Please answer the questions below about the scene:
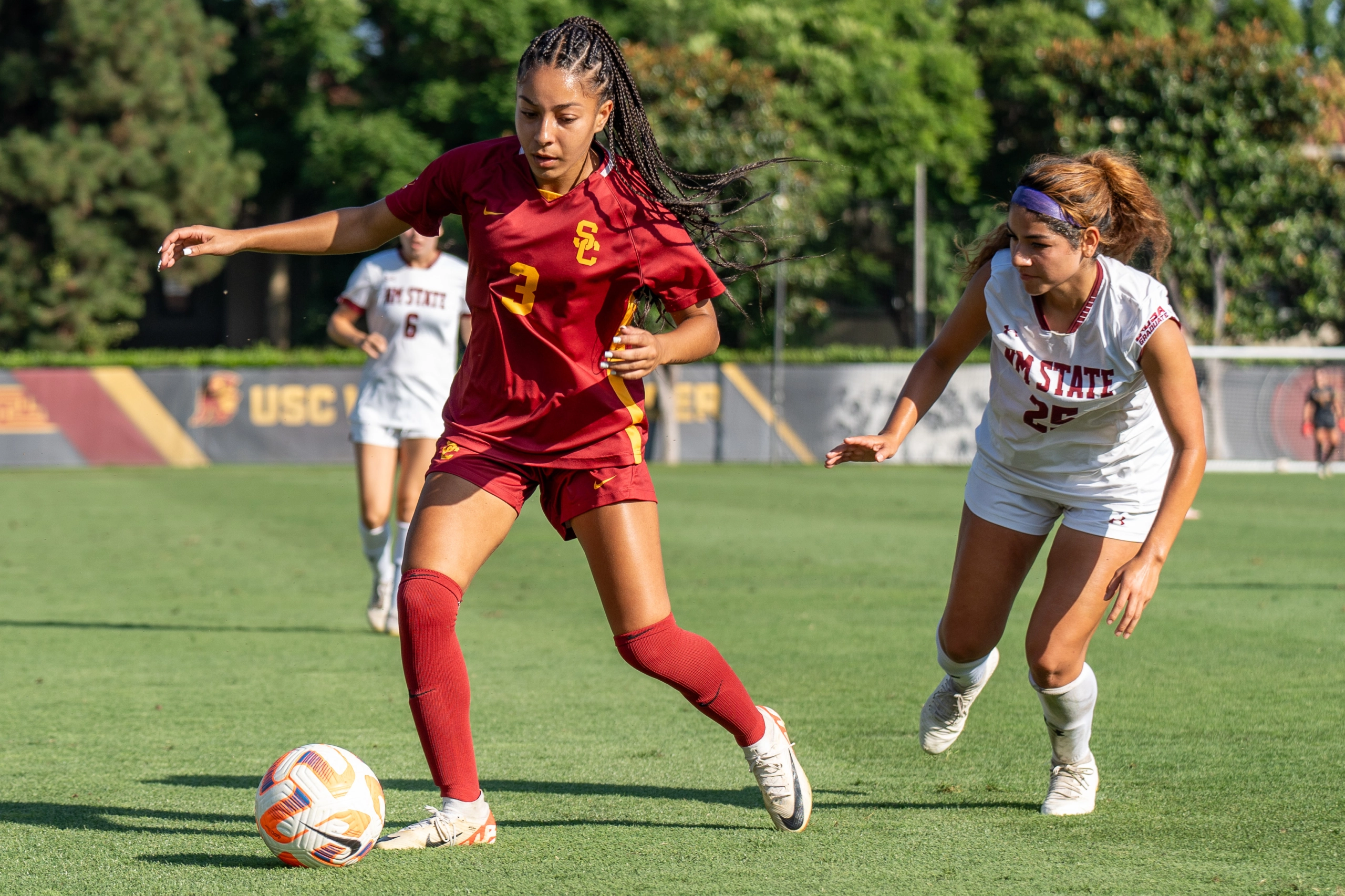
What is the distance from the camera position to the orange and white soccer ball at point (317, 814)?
392 centimetres

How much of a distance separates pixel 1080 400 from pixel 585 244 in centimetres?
160

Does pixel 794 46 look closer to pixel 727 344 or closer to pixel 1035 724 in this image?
pixel 727 344

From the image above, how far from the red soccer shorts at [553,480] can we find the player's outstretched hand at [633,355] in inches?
14.3

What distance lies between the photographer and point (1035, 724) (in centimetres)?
597

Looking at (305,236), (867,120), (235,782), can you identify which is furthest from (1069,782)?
(867,120)

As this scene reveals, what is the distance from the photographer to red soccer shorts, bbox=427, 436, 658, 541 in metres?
4.15

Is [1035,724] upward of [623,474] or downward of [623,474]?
downward

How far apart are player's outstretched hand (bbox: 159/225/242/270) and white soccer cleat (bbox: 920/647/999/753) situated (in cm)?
272

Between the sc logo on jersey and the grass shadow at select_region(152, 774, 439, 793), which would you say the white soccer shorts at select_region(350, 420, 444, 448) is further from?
the sc logo on jersey

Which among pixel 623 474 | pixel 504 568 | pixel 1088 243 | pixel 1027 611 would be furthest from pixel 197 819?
pixel 504 568

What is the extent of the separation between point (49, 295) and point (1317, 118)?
29.3 m

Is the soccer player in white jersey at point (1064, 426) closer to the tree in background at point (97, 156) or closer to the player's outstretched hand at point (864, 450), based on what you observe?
the player's outstretched hand at point (864, 450)

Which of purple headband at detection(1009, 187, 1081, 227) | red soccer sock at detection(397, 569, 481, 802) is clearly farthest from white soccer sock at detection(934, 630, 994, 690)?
red soccer sock at detection(397, 569, 481, 802)

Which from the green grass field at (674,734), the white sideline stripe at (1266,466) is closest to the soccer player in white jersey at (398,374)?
the green grass field at (674,734)
